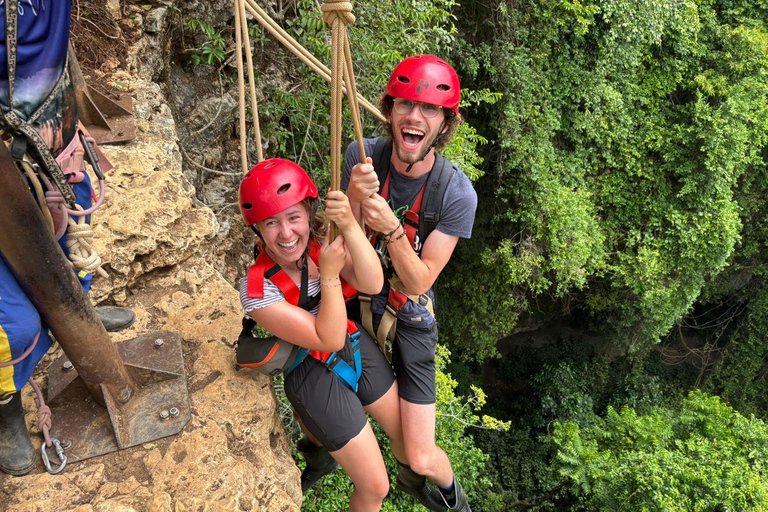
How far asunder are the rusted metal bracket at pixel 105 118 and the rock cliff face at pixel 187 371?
0.07m

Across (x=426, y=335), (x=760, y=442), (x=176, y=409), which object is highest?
(x=426, y=335)

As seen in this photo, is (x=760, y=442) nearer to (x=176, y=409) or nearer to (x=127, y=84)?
(x=176, y=409)

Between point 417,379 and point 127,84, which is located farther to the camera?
point 127,84

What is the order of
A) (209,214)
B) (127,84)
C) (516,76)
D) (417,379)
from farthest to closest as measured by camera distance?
(516,76)
(127,84)
(209,214)
(417,379)

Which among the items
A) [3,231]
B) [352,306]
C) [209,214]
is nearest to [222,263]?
[209,214]

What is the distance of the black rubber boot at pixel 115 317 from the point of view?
7.41ft

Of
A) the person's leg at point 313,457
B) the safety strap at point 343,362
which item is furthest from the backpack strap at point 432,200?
the person's leg at point 313,457

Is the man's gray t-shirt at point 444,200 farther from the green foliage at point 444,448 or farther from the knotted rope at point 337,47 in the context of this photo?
the green foliage at point 444,448

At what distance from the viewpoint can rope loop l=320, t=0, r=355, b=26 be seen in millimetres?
1466

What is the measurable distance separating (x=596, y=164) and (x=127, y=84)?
24.9 feet

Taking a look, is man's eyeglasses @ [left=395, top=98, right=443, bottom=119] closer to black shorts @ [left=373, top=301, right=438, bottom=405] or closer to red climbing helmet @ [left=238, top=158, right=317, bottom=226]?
red climbing helmet @ [left=238, top=158, right=317, bottom=226]

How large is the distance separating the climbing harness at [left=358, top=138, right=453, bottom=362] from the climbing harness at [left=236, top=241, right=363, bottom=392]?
0.98ft

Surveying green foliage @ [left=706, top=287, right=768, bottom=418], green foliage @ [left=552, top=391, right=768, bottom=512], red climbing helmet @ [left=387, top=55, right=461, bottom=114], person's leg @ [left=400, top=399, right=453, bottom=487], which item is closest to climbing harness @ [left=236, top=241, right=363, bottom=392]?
person's leg @ [left=400, top=399, right=453, bottom=487]

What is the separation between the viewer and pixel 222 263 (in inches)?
145
